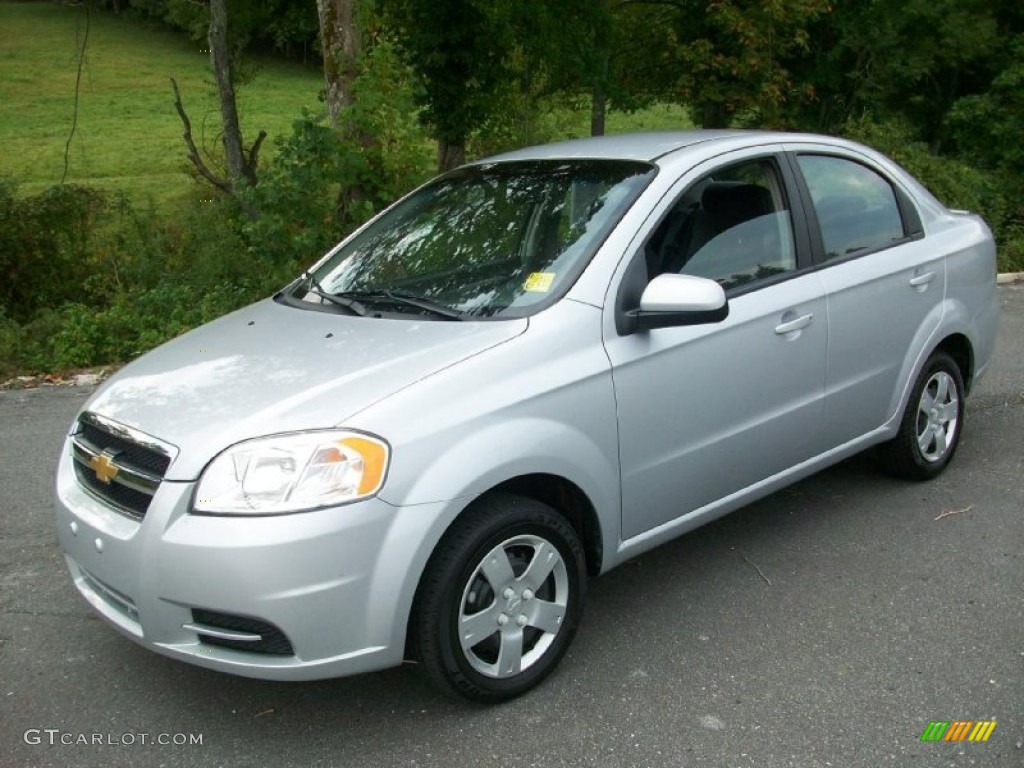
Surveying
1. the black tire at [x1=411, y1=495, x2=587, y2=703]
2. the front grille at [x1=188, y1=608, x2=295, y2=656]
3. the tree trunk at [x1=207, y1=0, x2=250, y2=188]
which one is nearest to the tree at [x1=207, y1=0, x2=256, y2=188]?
the tree trunk at [x1=207, y1=0, x2=250, y2=188]

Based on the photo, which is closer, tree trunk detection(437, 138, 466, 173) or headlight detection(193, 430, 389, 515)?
headlight detection(193, 430, 389, 515)

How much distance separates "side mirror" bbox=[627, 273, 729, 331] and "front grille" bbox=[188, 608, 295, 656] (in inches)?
61.3

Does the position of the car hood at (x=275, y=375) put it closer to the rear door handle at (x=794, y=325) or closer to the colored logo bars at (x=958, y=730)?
the rear door handle at (x=794, y=325)

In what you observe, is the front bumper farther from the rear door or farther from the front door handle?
the front door handle

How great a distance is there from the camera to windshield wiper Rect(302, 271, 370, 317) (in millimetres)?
3766

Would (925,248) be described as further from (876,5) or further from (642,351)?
(876,5)

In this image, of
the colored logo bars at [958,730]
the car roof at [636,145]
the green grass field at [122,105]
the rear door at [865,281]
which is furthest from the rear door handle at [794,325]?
the green grass field at [122,105]

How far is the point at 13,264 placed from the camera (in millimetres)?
9414

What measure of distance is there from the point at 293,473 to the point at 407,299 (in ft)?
3.61

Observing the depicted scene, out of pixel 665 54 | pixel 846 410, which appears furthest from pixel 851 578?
pixel 665 54

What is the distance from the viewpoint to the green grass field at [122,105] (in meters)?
20.2

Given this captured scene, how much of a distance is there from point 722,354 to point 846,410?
94 centimetres

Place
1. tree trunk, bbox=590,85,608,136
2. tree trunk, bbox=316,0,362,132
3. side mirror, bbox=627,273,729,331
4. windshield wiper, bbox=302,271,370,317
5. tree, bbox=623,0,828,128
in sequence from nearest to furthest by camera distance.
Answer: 1. side mirror, bbox=627,273,729,331
2. windshield wiper, bbox=302,271,370,317
3. tree trunk, bbox=316,0,362,132
4. tree, bbox=623,0,828,128
5. tree trunk, bbox=590,85,608,136

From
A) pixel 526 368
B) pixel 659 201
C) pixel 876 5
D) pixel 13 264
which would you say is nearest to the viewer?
pixel 526 368
